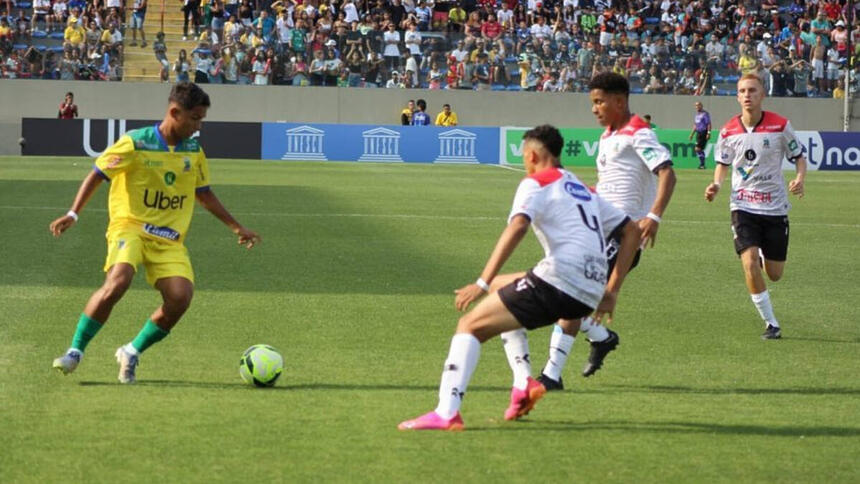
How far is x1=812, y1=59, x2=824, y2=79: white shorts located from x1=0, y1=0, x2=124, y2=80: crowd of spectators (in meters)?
24.5

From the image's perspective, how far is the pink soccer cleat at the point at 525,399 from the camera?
729 cm

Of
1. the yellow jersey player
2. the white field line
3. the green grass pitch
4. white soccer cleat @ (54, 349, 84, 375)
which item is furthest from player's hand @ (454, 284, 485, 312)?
the white field line

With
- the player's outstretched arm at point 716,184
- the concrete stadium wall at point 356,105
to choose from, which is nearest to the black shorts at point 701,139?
the concrete stadium wall at point 356,105

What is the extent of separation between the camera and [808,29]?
4822cm

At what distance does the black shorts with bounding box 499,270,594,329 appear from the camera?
22.8 feet

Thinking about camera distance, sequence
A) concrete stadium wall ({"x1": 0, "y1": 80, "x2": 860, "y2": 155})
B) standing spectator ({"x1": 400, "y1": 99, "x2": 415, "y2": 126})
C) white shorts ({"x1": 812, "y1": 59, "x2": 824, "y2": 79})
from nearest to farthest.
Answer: standing spectator ({"x1": 400, "y1": 99, "x2": 415, "y2": 126}) < concrete stadium wall ({"x1": 0, "y1": 80, "x2": 860, "y2": 155}) < white shorts ({"x1": 812, "y1": 59, "x2": 824, "y2": 79})

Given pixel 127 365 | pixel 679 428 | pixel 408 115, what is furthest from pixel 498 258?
pixel 408 115

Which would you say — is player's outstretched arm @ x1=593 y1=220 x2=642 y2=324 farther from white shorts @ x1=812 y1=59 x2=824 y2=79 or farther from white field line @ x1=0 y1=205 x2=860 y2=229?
white shorts @ x1=812 y1=59 x2=824 y2=79

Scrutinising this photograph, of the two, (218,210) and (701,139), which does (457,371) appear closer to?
(218,210)

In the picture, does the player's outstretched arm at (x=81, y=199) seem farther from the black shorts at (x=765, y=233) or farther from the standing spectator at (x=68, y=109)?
the standing spectator at (x=68, y=109)

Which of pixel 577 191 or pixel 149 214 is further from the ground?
pixel 577 191

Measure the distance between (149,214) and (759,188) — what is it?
18.1ft

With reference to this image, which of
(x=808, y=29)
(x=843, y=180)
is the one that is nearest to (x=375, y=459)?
(x=843, y=180)

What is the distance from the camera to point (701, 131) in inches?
1624
